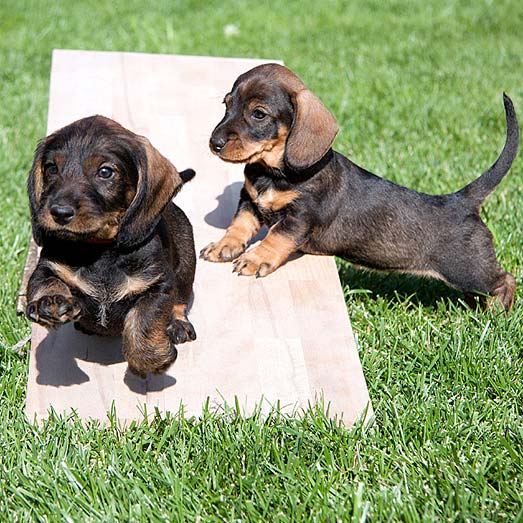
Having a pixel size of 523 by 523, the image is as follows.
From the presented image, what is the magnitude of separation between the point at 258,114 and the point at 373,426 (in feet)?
5.49

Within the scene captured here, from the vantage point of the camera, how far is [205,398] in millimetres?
3670

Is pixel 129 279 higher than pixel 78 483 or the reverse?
higher

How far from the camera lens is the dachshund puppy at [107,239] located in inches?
124

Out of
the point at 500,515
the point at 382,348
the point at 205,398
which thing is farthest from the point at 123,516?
the point at 382,348

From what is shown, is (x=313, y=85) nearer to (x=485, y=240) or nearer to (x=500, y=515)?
(x=485, y=240)

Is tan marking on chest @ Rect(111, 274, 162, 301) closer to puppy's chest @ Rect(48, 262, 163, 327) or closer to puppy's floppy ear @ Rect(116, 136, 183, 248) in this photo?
puppy's chest @ Rect(48, 262, 163, 327)

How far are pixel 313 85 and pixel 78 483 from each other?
221 inches

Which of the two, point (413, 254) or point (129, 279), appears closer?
point (129, 279)

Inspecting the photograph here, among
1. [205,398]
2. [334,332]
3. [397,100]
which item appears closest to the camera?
[205,398]

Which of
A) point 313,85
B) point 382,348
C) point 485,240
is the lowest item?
point 313,85

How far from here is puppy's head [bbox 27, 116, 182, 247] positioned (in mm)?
3088

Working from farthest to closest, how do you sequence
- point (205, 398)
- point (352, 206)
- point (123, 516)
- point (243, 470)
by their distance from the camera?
point (352, 206) < point (205, 398) < point (243, 470) < point (123, 516)

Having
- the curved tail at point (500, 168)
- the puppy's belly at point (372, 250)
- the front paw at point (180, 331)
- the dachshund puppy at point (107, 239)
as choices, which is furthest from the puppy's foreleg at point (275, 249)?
the curved tail at point (500, 168)

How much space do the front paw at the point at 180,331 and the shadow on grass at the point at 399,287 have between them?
1374 millimetres
